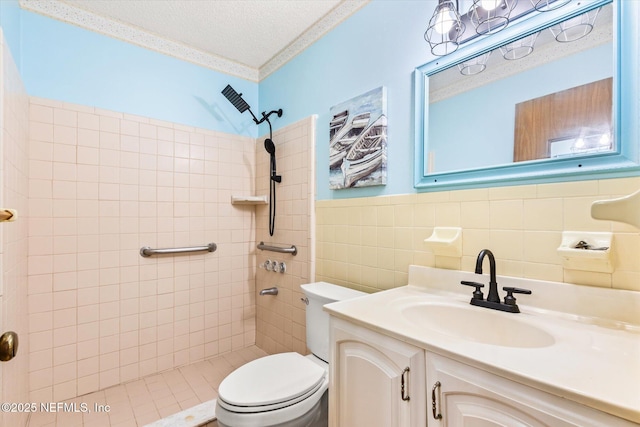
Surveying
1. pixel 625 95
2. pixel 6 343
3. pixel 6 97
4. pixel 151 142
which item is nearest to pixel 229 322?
pixel 151 142

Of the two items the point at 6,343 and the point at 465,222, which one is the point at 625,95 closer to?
the point at 465,222

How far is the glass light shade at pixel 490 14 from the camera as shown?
102 cm

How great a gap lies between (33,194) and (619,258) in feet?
8.27

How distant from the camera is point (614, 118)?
0.83 m

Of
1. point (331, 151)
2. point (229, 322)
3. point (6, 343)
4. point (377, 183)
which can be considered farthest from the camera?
point (229, 322)

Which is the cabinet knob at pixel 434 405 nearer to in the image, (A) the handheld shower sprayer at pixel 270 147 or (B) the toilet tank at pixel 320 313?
(B) the toilet tank at pixel 320 313

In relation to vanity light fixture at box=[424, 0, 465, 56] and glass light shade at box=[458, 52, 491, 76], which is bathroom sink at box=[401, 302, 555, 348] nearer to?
glass light shade at box=[458, 52, 491, 76]

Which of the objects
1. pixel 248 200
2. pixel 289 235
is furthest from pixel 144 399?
pixel 248 200

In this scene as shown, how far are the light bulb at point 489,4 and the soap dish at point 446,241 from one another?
2.64 ft

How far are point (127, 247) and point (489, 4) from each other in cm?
223

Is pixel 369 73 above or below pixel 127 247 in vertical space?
above

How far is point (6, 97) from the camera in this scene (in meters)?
1.11

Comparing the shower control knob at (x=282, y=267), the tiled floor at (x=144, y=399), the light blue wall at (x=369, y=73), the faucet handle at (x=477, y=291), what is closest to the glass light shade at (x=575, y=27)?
the light blue wall at (x=369, y=73)

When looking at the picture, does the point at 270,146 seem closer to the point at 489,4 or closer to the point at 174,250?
the point at 174,250
